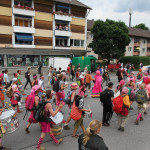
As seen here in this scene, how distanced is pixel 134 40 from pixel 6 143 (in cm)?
4395

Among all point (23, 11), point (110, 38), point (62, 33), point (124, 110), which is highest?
point (23, 11)

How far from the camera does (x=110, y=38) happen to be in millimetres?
24797

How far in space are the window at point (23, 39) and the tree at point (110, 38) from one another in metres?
10.2

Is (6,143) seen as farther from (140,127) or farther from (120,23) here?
(120,23)

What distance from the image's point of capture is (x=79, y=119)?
4.78 metres

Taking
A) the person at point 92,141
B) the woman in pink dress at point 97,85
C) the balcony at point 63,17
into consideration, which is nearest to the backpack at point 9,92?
the person at point 92,141

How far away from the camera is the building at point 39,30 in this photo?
2416 centimetres

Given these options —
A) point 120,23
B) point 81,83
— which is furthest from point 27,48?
point 81,83

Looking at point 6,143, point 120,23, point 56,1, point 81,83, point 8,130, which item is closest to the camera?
point 8,130

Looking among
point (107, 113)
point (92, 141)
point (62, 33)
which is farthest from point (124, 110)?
point (62, 33)

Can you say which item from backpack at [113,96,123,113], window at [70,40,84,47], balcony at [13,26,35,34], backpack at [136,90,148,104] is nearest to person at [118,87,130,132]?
backpack at [113,96,123,113]

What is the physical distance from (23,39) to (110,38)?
13.5 metres

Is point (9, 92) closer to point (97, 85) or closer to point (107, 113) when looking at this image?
point (107, 113)

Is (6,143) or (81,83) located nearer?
(6,143)
